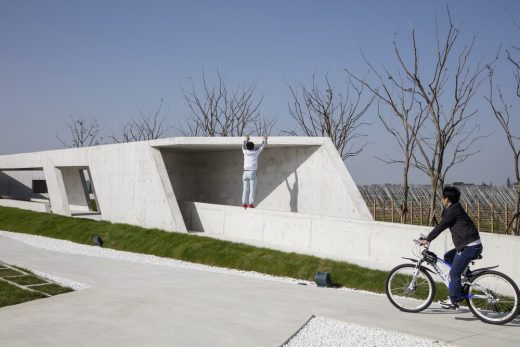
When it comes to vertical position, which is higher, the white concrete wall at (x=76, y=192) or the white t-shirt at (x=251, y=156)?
the white t-shirt at (x=251, y=156)

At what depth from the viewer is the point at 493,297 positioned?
23.1 ft

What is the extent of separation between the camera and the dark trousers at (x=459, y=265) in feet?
23.5

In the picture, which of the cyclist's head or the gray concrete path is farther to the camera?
the cyclist's head

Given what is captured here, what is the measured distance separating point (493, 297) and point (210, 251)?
8463 mm

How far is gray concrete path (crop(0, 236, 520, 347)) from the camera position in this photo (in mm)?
6199

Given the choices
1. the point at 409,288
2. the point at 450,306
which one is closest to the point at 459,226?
the point at 450,306

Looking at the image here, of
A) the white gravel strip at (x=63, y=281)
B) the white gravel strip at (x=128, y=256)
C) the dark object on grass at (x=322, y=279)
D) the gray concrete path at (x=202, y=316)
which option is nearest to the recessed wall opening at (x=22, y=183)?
the white gravel strip at (x=128, y=256)

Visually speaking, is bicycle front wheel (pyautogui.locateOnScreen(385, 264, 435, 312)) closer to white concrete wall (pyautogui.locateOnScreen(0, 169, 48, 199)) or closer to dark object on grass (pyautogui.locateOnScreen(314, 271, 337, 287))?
dark object on grass (pyautogui.locateOnScreen(314, 271, 337, 287))

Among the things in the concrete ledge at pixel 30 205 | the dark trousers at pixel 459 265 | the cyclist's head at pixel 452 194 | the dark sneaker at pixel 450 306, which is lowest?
the dark sneaker at pixel 450 306

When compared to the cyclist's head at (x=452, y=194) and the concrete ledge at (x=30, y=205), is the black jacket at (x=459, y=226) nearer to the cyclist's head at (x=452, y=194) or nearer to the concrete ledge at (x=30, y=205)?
the cyclist's head at (x=452, y=194)

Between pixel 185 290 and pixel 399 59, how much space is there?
11.3m

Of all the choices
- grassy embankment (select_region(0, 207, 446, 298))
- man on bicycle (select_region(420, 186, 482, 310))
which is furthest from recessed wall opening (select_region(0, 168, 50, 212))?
man on bicycle (select_region(420, 186, 482, 310))

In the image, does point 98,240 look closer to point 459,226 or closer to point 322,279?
point 322,279

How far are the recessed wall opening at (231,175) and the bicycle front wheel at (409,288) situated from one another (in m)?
8.33
